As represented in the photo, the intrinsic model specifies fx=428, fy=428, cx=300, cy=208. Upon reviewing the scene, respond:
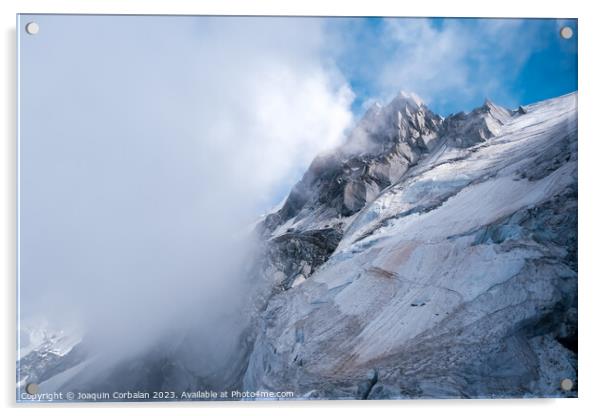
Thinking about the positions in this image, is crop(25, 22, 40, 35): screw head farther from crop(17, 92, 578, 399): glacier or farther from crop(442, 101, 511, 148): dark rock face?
crop(442, 101, 511, 148): dark rock face

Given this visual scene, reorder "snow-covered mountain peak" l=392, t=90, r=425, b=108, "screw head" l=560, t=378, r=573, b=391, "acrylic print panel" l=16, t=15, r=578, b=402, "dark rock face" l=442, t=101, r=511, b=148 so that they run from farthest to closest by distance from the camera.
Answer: "dark rock face" l=442, t=101, r=511, b=148
"snow-covered mountain peak" l=392, t=90, r=425, b=108
"acrylic print panel" l=16, t=15, r=578, b=402
"screw head" l=560, t=378, r=573, b=391

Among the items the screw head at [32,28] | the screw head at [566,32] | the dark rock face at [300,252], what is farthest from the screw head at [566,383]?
the screw head at [32,28]

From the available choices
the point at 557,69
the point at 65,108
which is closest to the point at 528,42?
the point at 557,69

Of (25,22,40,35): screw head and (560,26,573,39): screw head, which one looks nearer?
(25,22,40,35): screw head

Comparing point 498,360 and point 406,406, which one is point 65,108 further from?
point 498,360

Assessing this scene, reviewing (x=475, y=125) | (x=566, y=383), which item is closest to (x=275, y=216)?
(x=475, y=125)

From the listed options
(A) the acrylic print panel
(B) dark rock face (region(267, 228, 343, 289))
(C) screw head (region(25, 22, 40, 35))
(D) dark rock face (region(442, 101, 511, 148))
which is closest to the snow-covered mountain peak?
(A) the acrylic print panel

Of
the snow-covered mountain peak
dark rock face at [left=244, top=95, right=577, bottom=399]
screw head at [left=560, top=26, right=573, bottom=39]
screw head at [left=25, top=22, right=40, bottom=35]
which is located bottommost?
dark rock face at [left=244, top=95, right=577, bottom=399]

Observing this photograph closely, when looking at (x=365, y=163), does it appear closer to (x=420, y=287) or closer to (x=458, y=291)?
(x=420, y=287)
